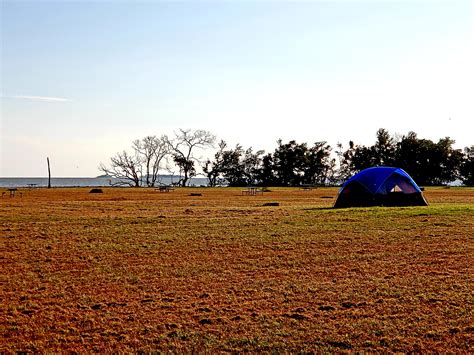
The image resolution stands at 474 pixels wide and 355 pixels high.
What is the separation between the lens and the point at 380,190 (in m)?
25.6

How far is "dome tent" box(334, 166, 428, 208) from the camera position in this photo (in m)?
25.7

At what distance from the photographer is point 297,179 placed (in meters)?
89.9

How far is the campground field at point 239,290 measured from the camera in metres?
6.90

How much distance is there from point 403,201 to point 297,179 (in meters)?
63.8

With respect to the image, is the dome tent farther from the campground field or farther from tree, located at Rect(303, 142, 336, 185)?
tree, located at Rect(303, 142, 336, 185)

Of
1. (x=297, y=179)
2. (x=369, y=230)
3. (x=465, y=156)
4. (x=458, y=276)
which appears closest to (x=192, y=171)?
(x=297, y=179)

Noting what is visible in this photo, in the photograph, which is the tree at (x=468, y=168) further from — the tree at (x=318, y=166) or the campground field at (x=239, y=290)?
the campground field at (x=239, y=290)

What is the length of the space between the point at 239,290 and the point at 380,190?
17807 millimetres

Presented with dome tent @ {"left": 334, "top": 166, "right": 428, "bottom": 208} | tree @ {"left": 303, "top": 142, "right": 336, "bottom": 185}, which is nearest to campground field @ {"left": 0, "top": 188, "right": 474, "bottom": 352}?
dome tent @ {"left": 334, "top": 166, "right": 428, "bottom": 208}

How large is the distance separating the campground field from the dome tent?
906cm

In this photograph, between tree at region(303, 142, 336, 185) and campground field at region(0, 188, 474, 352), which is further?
tree at region(303, 142, 336, 185)

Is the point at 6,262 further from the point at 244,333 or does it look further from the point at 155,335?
the point at 244,333

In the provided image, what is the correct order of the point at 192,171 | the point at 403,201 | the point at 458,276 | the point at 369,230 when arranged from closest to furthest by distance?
the point at 458,276
the point at 369,230
the point at 403,201
the point at 192,171

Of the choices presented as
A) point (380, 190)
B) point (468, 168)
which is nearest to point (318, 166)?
point (468, 168)
